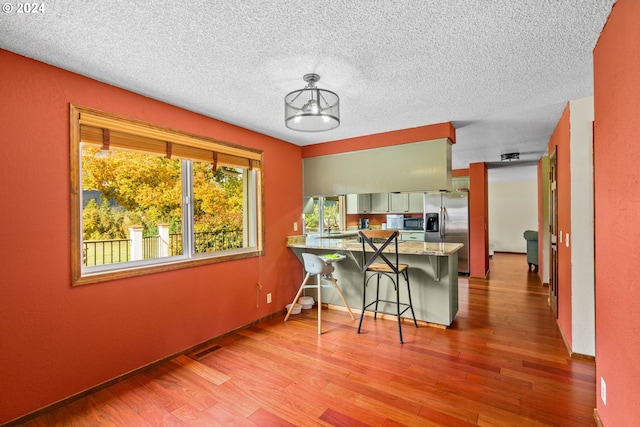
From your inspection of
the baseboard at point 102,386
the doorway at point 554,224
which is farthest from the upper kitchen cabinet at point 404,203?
the baseboard at point 102,386

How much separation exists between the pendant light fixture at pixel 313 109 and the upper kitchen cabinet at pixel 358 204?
2.59m

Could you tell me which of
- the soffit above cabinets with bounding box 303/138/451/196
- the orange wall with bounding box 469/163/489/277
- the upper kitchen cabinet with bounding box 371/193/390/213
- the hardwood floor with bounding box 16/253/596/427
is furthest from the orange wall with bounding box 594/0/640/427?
the orange wall with bounding box 469/163/489/277

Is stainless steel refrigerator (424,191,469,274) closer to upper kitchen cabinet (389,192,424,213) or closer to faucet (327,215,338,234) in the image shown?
upper kitchen cabinet (389,192,424,213)

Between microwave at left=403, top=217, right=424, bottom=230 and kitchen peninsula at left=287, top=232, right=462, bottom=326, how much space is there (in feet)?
7.84

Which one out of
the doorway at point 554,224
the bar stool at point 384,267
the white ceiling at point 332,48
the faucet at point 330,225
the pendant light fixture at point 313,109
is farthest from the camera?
the faucet at point 330,225

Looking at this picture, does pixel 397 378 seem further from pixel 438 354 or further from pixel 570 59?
pixel 570 59

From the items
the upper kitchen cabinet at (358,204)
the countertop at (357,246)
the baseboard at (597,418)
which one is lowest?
the baseboard at (597,418)

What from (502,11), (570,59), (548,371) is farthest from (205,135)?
(548,371)

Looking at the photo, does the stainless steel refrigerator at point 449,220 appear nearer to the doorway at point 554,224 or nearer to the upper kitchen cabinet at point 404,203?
the upper kitchen cabinet at point 404,203

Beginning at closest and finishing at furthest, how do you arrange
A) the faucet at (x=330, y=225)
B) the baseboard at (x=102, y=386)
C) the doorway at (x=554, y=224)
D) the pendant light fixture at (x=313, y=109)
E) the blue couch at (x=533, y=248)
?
1. the baseboard at (x=102, y=386)
2. the pendant light fixture at (x=313, y=109)
3. the doorway at (x=554, y=224)
4. the faucet at (x=330, y=225)
5. the blue couch at (x=533, y=248)

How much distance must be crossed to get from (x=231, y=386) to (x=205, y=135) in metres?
2.32

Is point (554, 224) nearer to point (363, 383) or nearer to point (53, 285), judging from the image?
point (363, 383)

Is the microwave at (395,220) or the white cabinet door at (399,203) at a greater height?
the white cabinet door at (399,203)

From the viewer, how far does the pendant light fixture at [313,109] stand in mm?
2117
